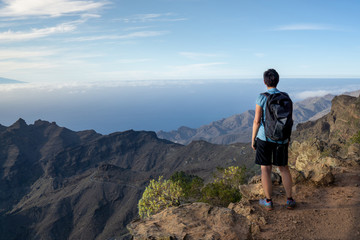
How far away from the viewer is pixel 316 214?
253 inches

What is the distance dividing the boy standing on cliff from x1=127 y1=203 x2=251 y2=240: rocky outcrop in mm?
1395

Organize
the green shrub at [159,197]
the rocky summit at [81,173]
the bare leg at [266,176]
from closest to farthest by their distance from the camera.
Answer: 1. the bare leg at [266,176]
2. the green shrub at [159,197]
3. the rocky summit at [81,173]

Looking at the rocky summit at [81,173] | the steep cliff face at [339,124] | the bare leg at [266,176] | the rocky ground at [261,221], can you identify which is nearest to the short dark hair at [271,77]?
the bare leg at [266,176]

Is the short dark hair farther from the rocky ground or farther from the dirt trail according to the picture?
the dirt trail

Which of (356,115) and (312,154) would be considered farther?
(356,115)

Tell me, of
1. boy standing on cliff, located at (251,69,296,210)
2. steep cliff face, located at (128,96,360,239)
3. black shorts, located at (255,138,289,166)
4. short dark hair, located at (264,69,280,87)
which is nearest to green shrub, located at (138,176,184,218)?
steep cliff face, located at (128,96,360,239)

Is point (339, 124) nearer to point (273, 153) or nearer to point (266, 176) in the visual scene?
point (266, 176)

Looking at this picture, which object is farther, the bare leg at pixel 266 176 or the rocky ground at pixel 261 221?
the bare leg at pixel 266 176

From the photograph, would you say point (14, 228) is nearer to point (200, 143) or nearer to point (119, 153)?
point (119, 153)

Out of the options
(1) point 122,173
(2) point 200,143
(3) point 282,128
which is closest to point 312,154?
(3) point 282,128

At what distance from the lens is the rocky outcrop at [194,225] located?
5.10 meters

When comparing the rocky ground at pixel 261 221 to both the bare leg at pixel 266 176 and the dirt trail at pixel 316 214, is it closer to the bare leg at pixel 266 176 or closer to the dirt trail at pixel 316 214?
the dirt trail at pixel 316 214

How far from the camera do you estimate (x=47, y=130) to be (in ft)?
421

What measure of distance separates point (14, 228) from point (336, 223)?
77919 mm
